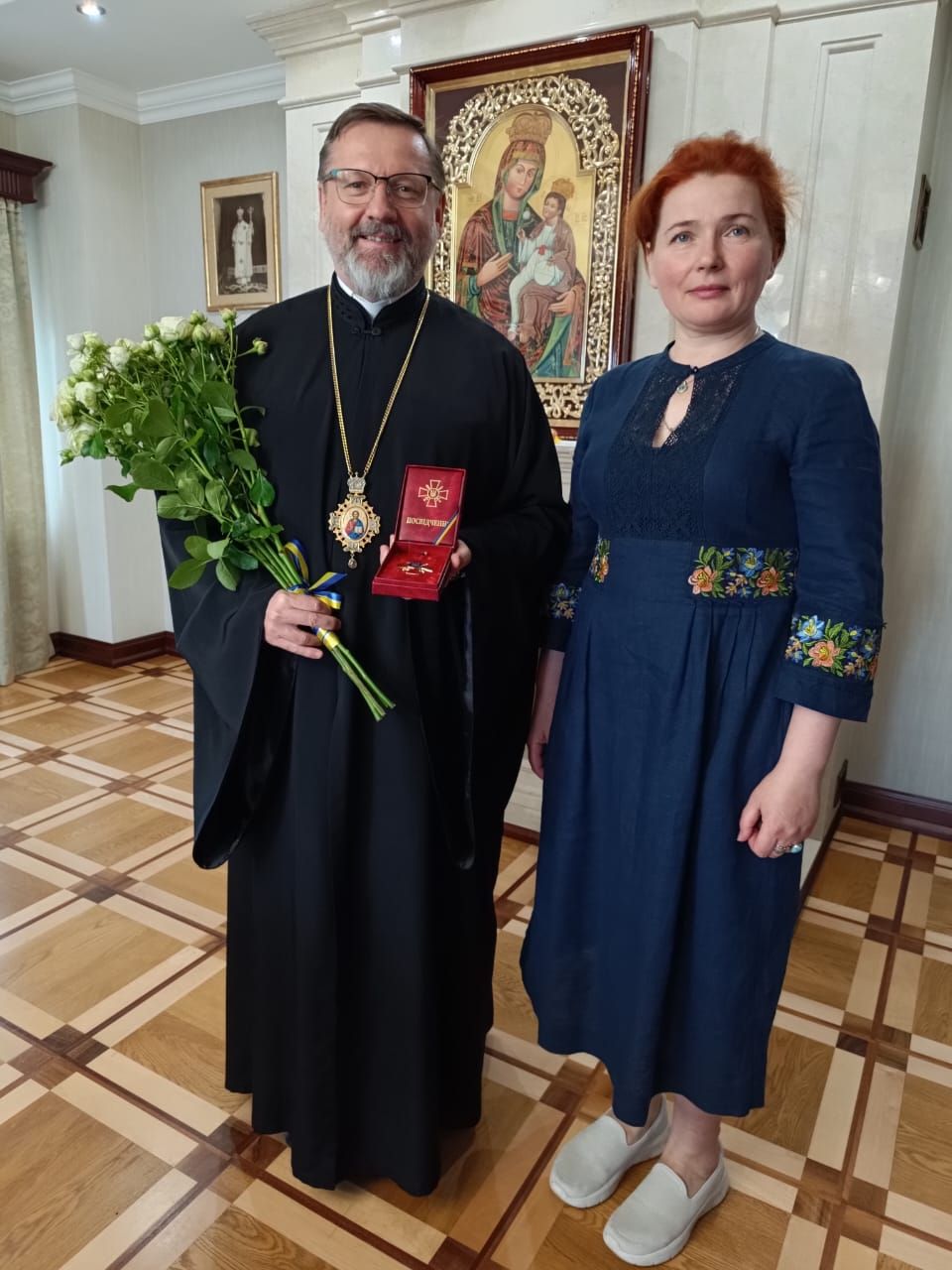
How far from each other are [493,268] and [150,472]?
189cm

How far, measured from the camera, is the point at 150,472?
1.30m

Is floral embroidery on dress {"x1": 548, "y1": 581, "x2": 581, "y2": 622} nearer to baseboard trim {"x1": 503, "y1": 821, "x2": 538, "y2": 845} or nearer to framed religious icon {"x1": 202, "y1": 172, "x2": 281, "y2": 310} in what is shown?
baseboard trim {"x1": 503, "y1": 821, "x2": 538, "y2": 845}

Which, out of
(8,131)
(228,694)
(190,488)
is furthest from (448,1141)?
(8,131)

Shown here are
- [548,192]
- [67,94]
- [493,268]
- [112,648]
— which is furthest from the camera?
[112,648]

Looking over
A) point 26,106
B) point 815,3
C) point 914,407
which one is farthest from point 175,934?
point 26,106

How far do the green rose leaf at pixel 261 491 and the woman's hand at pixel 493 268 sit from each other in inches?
69.3

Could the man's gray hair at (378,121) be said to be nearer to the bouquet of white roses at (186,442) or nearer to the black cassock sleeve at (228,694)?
the bouquet of white roses at (186,442)

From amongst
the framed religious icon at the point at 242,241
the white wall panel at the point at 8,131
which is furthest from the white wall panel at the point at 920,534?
the white wall panel at the point at 8,131

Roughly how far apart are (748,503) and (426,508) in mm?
461

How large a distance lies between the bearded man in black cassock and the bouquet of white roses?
6 cm

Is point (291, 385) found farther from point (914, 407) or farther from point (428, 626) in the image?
point (914, 407)

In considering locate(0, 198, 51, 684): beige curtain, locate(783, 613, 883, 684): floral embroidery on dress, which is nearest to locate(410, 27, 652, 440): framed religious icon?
locate(783, 613, 883, 684): floral embroidery on dress

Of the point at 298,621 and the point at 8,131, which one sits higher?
the point at 8,131

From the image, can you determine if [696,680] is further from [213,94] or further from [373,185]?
[213,94]
